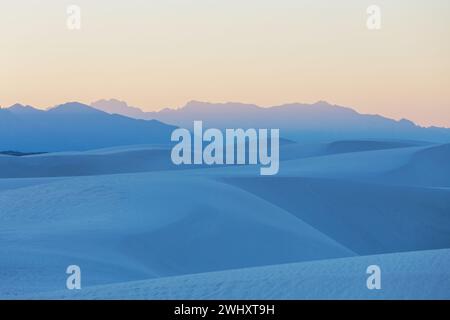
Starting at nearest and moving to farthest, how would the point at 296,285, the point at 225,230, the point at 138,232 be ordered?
the point at 296,285 < the point at 138,232 < the point at 225,230

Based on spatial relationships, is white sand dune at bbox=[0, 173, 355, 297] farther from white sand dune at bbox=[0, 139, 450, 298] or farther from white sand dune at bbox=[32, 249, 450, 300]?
white sand dune at bbox=[32, 249, 450, 300]

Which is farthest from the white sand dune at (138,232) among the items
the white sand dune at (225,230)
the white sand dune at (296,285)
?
the white sand dune at (296,285)

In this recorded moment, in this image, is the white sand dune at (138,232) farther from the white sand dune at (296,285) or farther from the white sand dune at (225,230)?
the white sand dune at (296,285)

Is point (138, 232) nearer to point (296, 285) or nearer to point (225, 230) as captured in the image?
point (225, 230)

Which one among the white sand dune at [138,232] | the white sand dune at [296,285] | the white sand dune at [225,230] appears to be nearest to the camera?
the white sand dune at [296,285]

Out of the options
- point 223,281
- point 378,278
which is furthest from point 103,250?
point 378,278

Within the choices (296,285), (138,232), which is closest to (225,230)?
(138,232)

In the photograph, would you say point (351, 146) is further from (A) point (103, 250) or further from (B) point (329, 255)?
(A) point (103, 250)

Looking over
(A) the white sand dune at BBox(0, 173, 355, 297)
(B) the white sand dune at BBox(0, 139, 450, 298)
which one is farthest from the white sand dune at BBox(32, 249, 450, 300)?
(A) the white sand dune at BBox(0, 173, 355, 297)

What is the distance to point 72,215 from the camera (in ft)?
51.6

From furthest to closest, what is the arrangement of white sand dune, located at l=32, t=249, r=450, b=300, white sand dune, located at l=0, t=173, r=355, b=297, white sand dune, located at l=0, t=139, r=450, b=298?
white sand dune, located at l=0, t=173, r=355, b=297
white sand dune, located at l=0, t=139, r=450, b=298
white sand dune, located at l=32, t=249, r=450, b=300

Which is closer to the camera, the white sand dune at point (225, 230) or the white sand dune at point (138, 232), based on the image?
the white sand dune at point (225, 230)

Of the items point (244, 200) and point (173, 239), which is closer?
point (173, 239)
